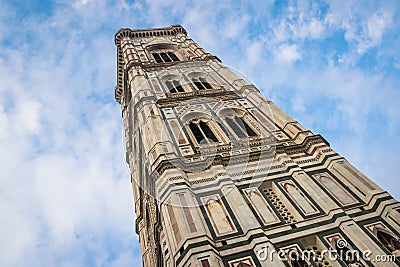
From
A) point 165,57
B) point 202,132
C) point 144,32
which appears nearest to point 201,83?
point 202,132

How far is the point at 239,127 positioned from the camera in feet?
52.5

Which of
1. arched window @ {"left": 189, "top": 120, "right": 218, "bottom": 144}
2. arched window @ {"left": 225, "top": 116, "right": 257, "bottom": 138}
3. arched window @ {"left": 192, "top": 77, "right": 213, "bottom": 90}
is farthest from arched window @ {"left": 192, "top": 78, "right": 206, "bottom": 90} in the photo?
arched window @ {"left": 189, "top": 120, "right": 218, "bottom": 144}

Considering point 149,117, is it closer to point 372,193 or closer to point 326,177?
point 326,177

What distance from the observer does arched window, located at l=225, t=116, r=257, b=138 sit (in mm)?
15484

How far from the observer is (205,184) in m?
12.4

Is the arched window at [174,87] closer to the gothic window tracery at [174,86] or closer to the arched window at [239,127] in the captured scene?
the gothic window tracery at [174,86]

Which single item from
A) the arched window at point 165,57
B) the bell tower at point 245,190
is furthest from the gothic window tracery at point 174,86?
the arched window at point 165,57

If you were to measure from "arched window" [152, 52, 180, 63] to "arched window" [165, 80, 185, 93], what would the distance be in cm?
503

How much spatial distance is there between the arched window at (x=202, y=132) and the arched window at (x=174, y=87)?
4.06m

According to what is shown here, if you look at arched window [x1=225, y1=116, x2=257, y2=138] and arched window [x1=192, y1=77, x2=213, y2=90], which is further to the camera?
arched window [x1=192, y1=77, x2=213, y2=90]

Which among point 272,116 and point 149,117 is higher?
point 149,117

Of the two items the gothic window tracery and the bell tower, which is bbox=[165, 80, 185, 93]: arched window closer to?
the gothic window tracery

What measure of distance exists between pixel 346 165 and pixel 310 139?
1712 millimetres

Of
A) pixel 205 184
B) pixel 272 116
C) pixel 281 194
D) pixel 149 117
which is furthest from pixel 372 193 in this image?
pixel 149 117
